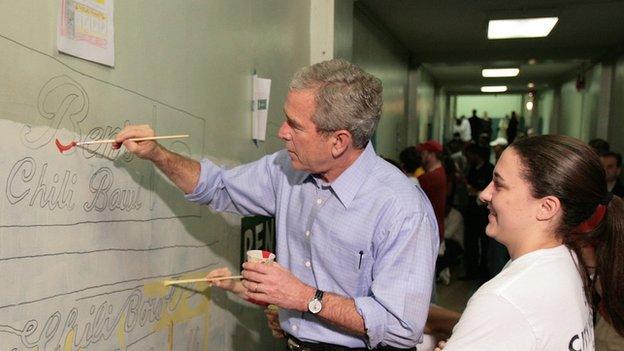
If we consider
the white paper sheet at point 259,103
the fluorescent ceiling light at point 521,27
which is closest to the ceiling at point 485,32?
the fluorescent ceiling light at point 521,27

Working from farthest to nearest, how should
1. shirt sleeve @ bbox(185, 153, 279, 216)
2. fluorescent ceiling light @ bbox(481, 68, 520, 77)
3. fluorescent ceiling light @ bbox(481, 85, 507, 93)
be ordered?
fluorescent ceiling light @ bbox(481, 85, 507, 93)
fluorescent ceiling light @ bbox(481, 68, 520, 77)
shirt sleeve @ bbox(185, 153, 279, 216)

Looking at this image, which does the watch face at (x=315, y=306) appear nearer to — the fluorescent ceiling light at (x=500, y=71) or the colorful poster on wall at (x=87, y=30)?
the colorful poster on wall at (x=87, y=30)

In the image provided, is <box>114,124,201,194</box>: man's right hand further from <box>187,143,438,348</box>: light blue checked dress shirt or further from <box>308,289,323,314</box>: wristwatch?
<box>308,289,323,314</box>: wristwatch

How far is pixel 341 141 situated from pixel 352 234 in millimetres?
257

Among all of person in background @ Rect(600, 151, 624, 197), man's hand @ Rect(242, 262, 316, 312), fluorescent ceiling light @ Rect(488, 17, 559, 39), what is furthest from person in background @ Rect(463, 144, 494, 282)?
man's hand @ Rect(242, 262, 316, 312)

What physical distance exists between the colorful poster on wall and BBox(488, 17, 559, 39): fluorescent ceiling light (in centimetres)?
466

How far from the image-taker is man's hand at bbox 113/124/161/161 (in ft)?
4.24

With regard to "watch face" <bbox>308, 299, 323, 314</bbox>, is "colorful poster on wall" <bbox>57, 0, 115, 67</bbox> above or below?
above

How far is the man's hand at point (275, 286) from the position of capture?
1331 mm

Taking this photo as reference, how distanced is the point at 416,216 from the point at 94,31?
2.97ft

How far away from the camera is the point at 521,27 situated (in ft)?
17.7

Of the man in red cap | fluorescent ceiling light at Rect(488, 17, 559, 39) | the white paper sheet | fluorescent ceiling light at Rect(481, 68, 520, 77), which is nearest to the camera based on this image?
the white paper sheet

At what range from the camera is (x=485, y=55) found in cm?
768

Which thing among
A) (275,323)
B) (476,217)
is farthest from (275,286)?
(476,217)
